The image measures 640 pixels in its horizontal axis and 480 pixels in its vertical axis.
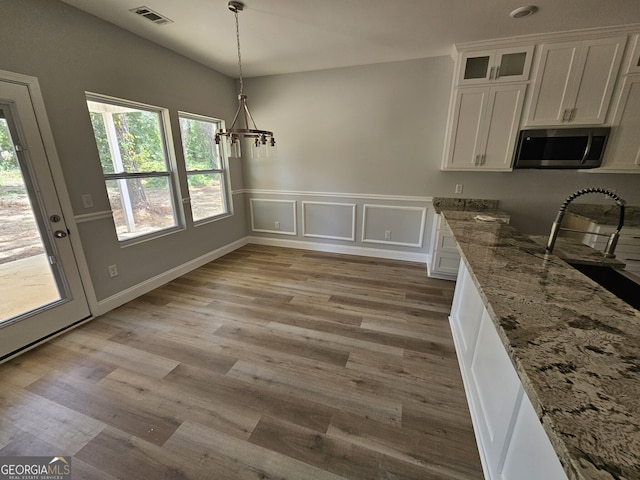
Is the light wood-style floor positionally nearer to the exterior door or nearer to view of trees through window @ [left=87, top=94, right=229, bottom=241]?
the exterior door

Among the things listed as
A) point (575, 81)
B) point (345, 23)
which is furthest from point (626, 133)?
point (345, 23)

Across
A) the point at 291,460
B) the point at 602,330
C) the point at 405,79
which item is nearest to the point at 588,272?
the point at 602,330

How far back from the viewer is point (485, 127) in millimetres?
3002

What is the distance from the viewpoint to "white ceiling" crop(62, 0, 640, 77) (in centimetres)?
215

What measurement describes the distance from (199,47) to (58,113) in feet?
5.33

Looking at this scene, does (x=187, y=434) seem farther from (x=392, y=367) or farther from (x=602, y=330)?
(x=602, y=330)

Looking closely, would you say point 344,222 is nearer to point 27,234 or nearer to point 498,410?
point 498,410

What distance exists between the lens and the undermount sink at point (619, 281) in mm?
1418

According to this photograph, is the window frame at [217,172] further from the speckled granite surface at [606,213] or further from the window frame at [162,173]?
the speckled granite surface at [606,213]

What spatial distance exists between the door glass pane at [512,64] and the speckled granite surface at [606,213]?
69.0 inches

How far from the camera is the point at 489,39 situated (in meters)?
2.71

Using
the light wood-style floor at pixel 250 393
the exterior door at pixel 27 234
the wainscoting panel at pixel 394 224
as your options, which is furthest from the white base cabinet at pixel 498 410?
the exterior door at pixel 27 234

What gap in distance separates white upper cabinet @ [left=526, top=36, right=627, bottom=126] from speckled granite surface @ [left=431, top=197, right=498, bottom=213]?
1.00 m
